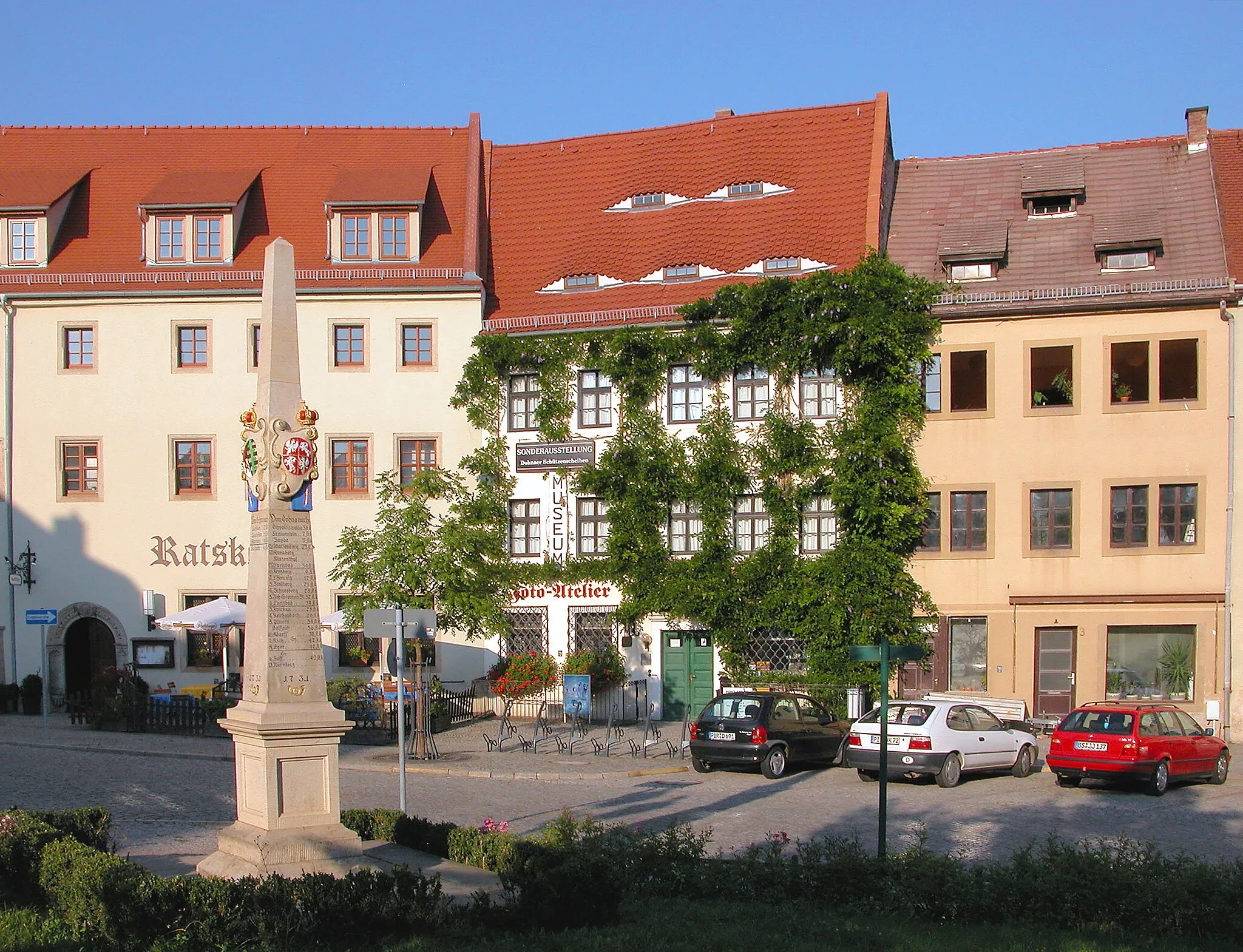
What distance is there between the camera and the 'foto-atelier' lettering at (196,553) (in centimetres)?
3341

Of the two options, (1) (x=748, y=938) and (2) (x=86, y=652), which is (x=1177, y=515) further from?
(2) (x=86, y=652)

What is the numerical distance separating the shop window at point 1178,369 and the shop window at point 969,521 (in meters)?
4.30

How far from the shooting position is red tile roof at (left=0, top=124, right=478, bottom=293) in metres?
34.0

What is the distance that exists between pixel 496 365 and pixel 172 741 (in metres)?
A: 11.5

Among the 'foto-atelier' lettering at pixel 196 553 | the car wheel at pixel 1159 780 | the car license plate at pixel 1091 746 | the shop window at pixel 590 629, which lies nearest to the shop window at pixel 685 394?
the shop window at pixel 590 629

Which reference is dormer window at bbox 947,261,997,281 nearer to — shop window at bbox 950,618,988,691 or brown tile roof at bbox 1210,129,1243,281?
brown tile roof at bbox 1210,129,1243,281

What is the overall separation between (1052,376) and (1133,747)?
1156 centimetres

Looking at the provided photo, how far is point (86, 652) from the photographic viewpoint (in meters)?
34.9

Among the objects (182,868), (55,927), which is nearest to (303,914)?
(55,927)

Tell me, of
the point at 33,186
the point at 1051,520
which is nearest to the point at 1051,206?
the point at 1051,520

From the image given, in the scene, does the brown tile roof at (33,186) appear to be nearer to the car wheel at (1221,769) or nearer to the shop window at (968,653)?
the shop window at (968,653)

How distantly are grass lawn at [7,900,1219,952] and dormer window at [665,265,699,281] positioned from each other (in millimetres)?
23682

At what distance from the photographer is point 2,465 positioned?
33938mm

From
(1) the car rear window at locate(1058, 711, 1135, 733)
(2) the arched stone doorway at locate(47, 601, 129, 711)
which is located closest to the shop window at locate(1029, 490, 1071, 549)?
(1) the car rear window at locate(1058, 711, 1135, 733)
